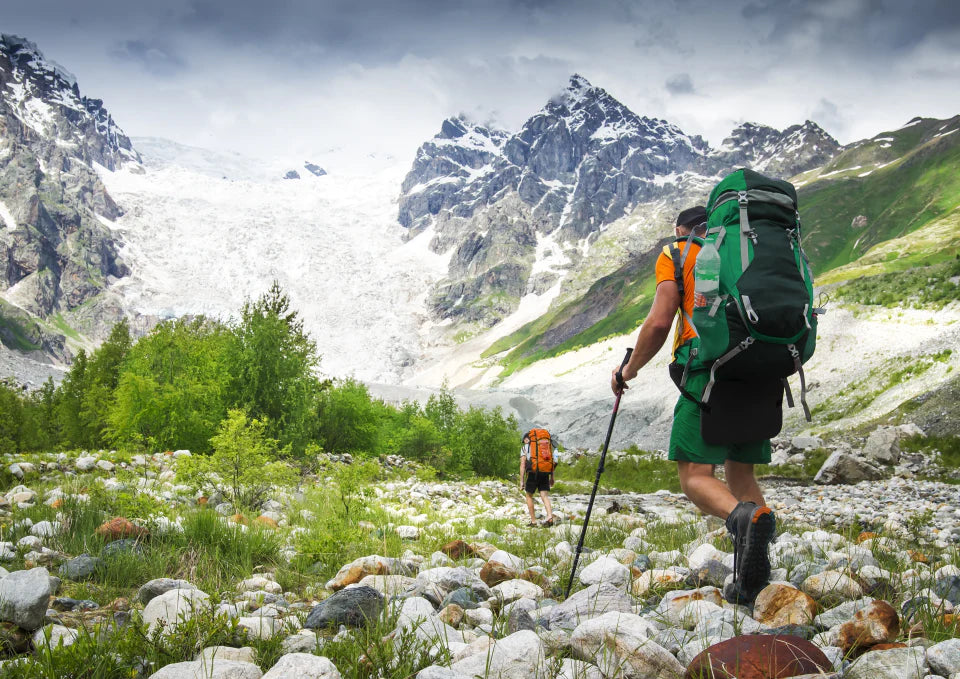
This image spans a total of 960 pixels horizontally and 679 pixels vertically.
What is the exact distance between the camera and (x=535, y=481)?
37.6 ft

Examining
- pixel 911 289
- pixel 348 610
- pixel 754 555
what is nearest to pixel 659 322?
pixel 754 555

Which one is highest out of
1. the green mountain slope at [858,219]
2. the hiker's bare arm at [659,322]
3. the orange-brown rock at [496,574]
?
the green mountain slope at [858,219]

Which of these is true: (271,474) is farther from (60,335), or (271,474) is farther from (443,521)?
(60,335)

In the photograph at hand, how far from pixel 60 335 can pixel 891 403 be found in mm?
236709

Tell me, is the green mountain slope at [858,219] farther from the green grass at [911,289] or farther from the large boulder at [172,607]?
the large boulder at [172,607]

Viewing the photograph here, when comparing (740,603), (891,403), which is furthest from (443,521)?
(891,403)

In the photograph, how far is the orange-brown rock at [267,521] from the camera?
21.4 feet

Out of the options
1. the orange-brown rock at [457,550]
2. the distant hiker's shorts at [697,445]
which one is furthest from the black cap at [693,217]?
the orange-brown rock at [457,550]

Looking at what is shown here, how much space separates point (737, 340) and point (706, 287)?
42 cm

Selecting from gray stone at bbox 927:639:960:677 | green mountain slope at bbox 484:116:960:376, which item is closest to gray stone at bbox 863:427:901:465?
gray stone at bbox 927:639:960:677

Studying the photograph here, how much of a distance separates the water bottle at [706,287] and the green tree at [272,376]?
1622 cm

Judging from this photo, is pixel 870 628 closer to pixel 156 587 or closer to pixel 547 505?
pixel 156 587

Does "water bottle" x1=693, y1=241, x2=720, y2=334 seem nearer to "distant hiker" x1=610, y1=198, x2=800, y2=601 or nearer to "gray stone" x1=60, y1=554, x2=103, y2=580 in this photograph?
"distant hiker" x1=610, y1=198, x2=800, y2=601

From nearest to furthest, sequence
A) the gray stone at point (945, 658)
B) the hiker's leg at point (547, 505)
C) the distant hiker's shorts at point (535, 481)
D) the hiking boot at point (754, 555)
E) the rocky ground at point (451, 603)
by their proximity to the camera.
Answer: the gray stone at point (945, 658) → the rocky ground at point (451, 603) → the hiking boot at point (754, 555) → the hiker's leg at point (547, 505) → the distant hiker's shorts at point (535, 481)
